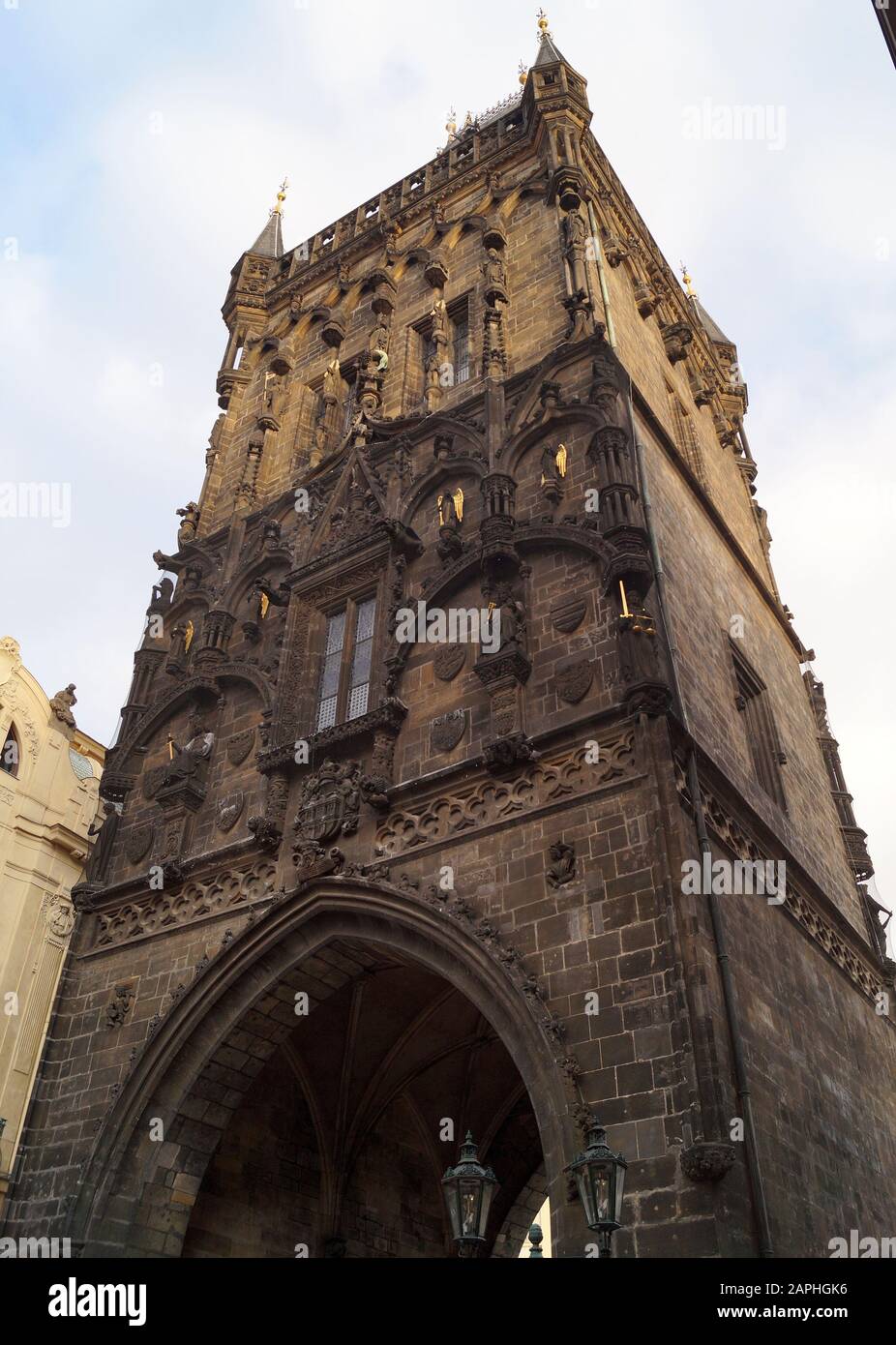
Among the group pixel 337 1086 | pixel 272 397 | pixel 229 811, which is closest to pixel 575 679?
pixel 229 811

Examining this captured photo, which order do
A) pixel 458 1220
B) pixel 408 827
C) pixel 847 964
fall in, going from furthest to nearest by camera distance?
pixel 847 964 → pixel 408 827 → pixel 458 1220

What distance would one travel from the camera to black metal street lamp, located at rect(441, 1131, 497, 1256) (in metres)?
8.48

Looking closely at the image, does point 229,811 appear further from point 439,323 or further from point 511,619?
point 439,323

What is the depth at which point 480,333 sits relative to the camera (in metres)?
20.8

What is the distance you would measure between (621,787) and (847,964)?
671cm

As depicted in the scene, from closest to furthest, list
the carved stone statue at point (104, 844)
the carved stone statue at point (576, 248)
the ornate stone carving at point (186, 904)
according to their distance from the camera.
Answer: the ornate stone carving at point (186, 904) < the carved stone statue at point (104, 844) < the carved stone statue at point (576, 248)

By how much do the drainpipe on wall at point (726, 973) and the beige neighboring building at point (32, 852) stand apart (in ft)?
32.3

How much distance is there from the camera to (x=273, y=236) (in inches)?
1184

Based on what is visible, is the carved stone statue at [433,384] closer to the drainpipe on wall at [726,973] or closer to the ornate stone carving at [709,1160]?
the drainpipe on wall at [726,973]

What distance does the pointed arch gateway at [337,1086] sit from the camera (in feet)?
42.7

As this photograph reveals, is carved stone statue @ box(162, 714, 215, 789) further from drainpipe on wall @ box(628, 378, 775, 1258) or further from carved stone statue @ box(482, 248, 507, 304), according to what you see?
carved stone statue @ box(482, 248, 507, 304)

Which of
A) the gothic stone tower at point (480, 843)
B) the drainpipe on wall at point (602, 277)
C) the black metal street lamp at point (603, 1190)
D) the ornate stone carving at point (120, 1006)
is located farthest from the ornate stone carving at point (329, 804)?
the drainpipe on wall at point (602, 277)

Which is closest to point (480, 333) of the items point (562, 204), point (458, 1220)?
point (562, 204)
